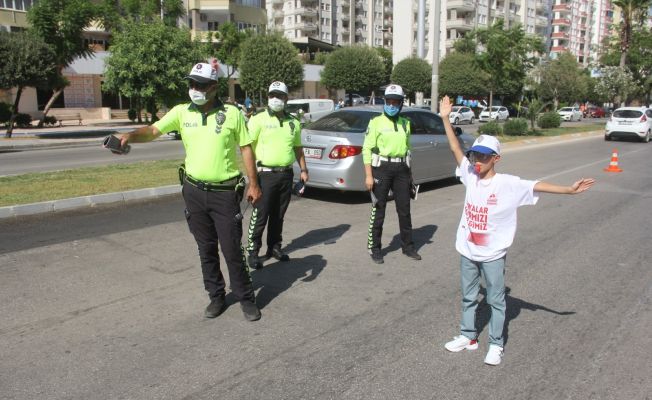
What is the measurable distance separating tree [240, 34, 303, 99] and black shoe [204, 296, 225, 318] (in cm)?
3814

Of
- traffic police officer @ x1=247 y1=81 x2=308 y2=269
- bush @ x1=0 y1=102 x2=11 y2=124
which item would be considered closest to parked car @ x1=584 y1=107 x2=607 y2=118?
bush @ x1=0 y1=102 x2=11 y2=124

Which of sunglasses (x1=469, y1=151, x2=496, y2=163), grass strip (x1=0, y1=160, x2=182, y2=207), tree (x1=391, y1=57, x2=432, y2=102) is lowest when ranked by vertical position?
grass strip (x1=0, y1=160, x2=182, y2=207)

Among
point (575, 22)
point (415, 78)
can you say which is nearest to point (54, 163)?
point (415, 78)

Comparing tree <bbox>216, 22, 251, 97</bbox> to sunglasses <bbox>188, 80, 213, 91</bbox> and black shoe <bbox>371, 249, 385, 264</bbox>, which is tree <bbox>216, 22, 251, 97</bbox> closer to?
black shoe <bbox>371, 249, 385, 264</bbox>

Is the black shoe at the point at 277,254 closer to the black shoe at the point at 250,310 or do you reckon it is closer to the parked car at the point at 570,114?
the black shoe at the point at 250,310

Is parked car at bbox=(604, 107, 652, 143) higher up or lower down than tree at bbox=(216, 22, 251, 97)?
lower down

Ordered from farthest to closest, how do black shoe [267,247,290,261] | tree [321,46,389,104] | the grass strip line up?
tree [321,46,389,104] → the grass strip → black shoe [267,247,290,261]

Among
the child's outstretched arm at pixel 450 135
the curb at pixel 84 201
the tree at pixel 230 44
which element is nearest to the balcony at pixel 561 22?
the tree at pixel 230 44

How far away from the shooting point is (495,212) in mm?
3656

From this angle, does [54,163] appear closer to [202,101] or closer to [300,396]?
[202,101]

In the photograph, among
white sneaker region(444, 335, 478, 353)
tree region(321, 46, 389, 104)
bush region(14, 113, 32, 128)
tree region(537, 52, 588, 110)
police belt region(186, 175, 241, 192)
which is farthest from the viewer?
tree region(537, 52, 588, 110)

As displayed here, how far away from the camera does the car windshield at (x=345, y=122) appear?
9258mm

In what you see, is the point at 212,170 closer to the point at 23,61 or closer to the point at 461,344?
the point at 461,344

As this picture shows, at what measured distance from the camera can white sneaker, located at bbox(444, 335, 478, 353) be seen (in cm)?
383
